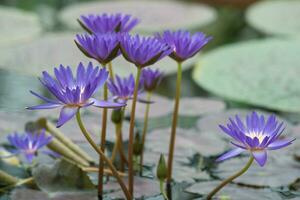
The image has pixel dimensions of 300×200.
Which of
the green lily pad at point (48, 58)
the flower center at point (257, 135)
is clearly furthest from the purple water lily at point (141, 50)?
the green lily pad at point (48, 58)

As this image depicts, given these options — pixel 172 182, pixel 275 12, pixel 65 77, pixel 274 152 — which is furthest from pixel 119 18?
pixel 275 12

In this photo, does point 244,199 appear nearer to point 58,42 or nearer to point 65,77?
point 65,77

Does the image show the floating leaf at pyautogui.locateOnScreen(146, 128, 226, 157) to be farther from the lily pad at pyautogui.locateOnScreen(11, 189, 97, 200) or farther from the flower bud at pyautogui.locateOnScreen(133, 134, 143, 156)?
the lily pad at pyautogui.locateOnScreen(11, 189, 97, 200)

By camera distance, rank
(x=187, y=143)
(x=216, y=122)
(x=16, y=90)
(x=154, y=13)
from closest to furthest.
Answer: (x=187, y=143) → (x=216, y=122) → (x=16, y=90) → (x=154, y=13)

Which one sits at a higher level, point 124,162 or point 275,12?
point 275,12

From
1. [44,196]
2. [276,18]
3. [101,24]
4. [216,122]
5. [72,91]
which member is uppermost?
[276,18]

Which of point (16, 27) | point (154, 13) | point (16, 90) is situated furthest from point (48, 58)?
point (154, 13)

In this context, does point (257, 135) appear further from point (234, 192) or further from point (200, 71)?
point (200, 71)
